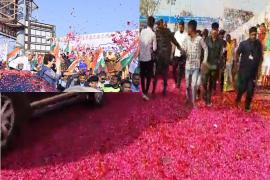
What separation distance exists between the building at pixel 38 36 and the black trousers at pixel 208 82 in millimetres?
1354

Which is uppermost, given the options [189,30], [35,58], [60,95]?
[189,30]

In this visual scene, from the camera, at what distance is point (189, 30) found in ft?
13.1

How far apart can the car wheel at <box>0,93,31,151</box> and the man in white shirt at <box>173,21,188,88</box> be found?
127cm

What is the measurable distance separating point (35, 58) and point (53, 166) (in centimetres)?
84

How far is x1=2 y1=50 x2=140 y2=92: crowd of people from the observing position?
363 centimetres

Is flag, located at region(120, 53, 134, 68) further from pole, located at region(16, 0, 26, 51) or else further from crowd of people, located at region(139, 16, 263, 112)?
pole, located at region(16, 0, 26, 51)

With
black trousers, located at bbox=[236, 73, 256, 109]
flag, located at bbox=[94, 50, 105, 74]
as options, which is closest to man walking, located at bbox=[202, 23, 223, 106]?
black trousers, located at bbox=[236, 73, 256, 109]

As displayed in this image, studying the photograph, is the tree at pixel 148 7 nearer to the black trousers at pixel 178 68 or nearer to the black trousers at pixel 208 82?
the black trousers at pixel 178 68

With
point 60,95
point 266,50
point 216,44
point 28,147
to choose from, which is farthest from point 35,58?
point 266,50

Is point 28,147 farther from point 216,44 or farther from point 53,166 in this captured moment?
point 216,44

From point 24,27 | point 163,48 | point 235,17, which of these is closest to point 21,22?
point 24,27

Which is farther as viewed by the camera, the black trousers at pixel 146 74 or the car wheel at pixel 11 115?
the black trousers at pixel 146 74

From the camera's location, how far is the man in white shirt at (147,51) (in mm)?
3863

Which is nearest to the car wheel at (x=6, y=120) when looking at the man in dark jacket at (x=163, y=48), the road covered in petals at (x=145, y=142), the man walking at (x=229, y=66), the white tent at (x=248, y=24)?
the road covered in petals at (x=145, y=142)
